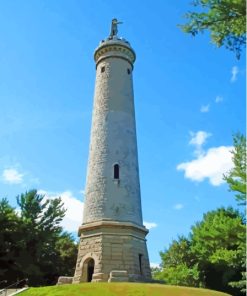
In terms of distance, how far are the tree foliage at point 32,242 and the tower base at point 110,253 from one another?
756 centimetres

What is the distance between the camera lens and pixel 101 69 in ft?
87.8

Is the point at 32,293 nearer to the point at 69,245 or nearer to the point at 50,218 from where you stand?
the point at 50,218

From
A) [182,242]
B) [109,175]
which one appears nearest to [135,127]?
[109,175]

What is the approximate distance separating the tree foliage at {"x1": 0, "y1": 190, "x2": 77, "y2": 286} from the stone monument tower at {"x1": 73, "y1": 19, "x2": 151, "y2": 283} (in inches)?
297

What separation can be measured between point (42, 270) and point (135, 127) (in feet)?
45.4

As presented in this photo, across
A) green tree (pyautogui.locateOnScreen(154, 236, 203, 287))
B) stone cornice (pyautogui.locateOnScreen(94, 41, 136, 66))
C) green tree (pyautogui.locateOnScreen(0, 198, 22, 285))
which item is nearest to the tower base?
green tree (pyautogui.locateOnScreen(0, 198, 22, 285))

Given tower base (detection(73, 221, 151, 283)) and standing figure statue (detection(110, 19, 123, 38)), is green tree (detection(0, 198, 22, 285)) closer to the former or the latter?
tower base (detection(73, 221, 151, 283))

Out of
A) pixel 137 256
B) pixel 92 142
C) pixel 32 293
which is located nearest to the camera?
pixel 32 293

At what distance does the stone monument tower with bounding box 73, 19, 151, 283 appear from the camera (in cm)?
2106

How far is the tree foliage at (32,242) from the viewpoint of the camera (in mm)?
27656

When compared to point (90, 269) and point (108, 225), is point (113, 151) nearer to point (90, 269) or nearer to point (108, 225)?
point (108, 225)

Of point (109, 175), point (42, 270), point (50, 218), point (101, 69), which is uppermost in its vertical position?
point (101, 69)

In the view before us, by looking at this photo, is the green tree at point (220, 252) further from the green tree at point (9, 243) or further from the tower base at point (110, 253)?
the green tree at point (9, 243)

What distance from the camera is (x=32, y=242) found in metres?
28.7
